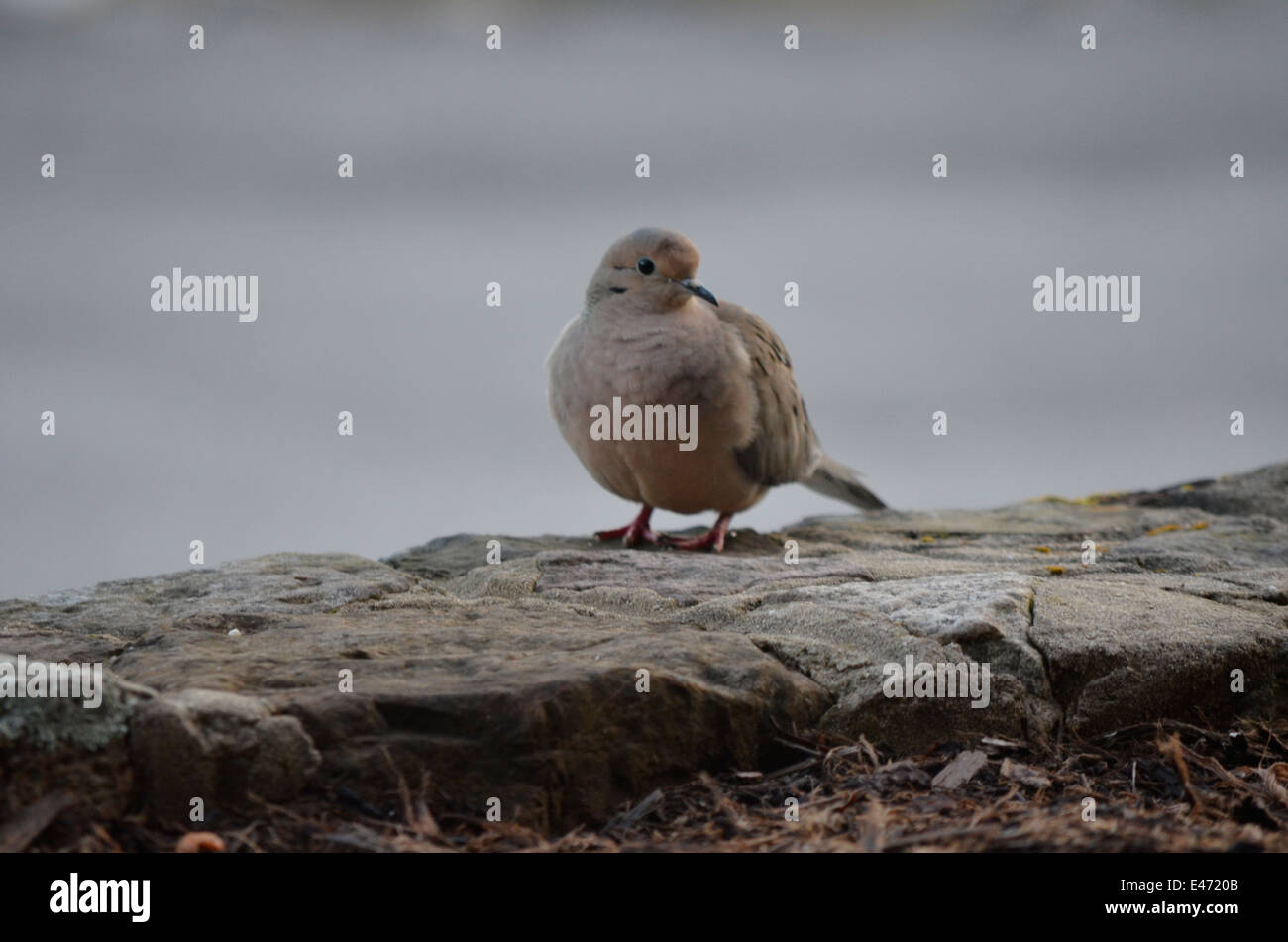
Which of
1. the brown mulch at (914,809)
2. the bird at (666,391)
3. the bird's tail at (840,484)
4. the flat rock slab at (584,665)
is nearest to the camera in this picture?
the brown mulch at (914,809)

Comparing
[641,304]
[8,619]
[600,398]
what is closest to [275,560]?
[8,619]

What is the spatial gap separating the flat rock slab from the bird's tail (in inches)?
62.4

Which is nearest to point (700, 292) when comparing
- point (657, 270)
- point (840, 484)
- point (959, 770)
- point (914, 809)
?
point (657, 270)

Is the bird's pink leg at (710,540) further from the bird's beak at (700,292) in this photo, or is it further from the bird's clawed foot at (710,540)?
the bird's beak at (700,292)

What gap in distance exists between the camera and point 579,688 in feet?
8.09

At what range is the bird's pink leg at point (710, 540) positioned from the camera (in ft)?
16.1

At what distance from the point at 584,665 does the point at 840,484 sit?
11.7 ft

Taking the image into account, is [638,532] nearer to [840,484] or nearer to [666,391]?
[666,391]

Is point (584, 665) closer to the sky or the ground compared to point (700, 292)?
closer to the ground

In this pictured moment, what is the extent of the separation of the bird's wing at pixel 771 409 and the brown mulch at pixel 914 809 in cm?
236

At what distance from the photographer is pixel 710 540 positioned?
4977 mm

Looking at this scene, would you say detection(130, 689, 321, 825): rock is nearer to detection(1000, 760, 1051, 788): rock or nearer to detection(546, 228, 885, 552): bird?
detection(1000, 760, 1051, 788): rock

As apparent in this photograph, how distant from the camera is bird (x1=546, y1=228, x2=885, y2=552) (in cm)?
472

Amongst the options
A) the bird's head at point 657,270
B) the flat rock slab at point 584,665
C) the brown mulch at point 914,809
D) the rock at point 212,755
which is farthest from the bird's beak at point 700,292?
the rock at point 212,755
